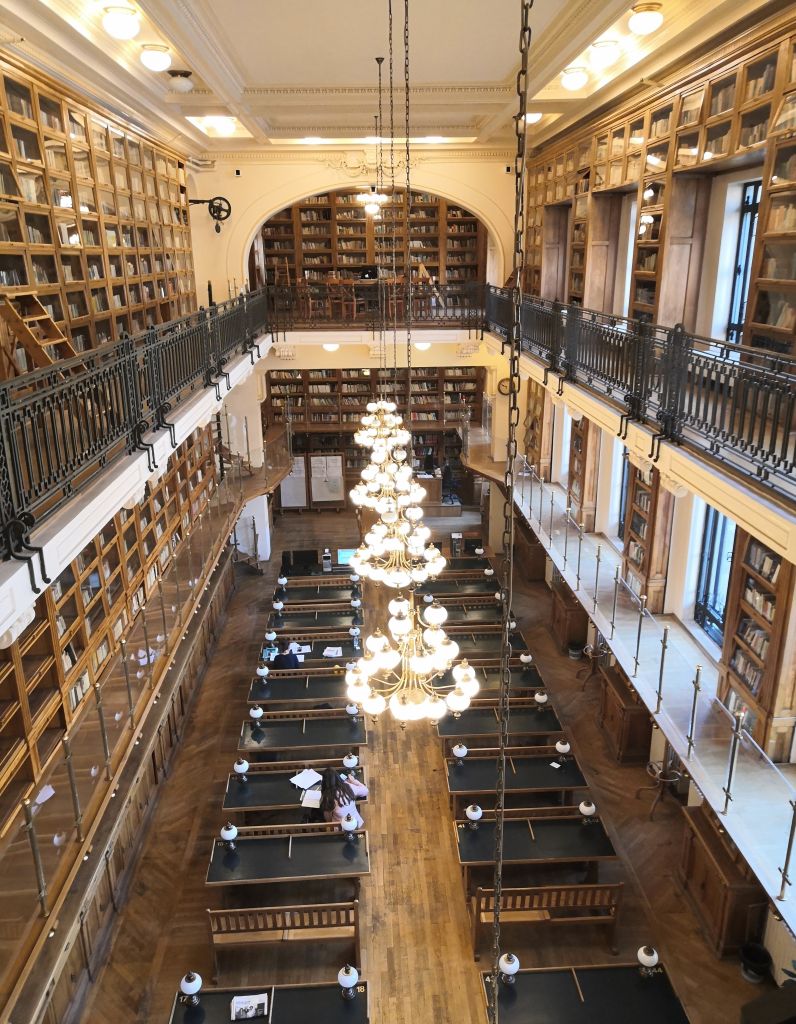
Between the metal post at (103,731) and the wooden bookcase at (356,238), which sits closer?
the metal post at (103,731)

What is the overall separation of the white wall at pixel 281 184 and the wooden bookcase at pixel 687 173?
1.64 metres

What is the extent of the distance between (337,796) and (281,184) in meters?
8.39

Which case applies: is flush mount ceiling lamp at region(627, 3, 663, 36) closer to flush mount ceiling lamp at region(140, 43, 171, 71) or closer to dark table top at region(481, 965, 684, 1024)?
flush mount ceiling lamp at region(140, 43, 171, 71)

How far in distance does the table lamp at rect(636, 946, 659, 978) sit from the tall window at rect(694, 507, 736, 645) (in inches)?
105

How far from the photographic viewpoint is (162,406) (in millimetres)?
4930

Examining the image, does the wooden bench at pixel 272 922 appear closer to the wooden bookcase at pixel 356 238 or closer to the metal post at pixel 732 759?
the metal post at pixel 732 759

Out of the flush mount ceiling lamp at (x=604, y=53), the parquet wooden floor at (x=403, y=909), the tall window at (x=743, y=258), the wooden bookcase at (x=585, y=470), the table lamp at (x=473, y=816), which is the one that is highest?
the flush mount ceiling lamp at (x=604, y=53)

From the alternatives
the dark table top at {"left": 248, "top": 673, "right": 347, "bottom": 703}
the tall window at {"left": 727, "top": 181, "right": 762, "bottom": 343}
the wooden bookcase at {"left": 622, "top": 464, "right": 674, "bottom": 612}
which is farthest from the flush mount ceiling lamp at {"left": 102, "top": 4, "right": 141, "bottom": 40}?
the dark table top at {"left": 248, "top": 673, "right": 347, "bottom": 703}

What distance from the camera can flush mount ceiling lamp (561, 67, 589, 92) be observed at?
6891mm

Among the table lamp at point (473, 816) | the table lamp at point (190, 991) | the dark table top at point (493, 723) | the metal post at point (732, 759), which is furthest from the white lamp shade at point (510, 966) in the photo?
the dark table top at point (493, 723)

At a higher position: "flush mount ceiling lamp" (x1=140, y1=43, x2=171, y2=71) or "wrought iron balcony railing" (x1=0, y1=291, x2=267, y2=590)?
"flush mount ceiling lamp" (x1=140, y1=43, x2=171, y2=71)

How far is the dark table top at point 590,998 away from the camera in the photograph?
14.0ft

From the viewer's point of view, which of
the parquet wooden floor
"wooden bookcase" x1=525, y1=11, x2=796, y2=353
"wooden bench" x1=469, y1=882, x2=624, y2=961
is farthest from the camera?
"wooden bench" x1=469, y1=882, x2=624, y2=961

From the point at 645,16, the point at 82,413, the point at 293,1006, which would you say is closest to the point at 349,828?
the point at 293,1006
